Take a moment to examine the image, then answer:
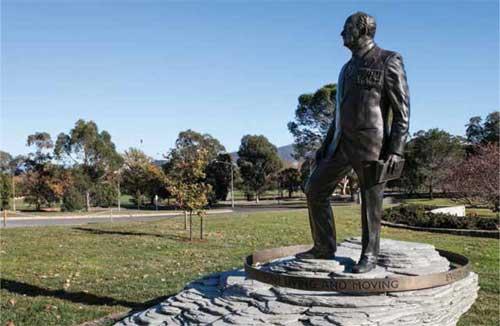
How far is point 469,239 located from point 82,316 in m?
11.8

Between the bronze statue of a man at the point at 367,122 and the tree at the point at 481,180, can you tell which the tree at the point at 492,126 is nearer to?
the tree at the point at 481,180

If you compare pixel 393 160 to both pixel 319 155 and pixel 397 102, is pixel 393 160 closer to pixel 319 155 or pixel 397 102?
pixel 397 102

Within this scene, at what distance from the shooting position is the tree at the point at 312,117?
121 feet

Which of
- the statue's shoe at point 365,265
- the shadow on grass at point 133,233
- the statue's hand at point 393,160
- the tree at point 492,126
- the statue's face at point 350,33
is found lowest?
Result: the shadow on grass at point 133,233

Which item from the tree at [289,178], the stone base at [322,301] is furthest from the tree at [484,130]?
the stone base at [322,301]

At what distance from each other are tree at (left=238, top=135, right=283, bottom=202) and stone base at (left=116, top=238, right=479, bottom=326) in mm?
42317

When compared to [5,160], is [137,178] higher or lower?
lower

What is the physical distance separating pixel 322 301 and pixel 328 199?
3.94ft

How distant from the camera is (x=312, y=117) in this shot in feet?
129

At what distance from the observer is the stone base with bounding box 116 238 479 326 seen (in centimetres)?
457

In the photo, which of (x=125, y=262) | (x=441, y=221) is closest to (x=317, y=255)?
(x=125, y=262)

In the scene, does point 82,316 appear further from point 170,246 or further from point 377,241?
point 170,246

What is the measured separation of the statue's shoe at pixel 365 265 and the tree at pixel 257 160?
4309 centimetres

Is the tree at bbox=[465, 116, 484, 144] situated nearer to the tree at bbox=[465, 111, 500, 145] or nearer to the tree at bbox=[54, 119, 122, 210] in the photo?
the tree at bbox=[465, 111, 500, 145]
